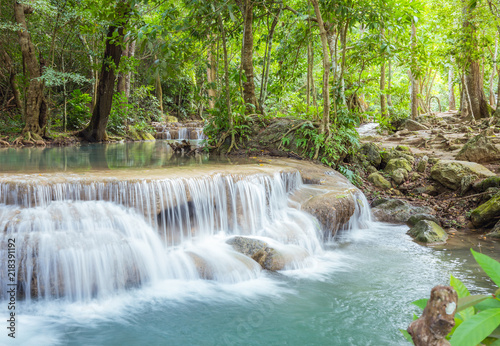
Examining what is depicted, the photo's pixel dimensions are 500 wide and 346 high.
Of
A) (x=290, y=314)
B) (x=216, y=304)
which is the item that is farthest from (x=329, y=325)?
(x=216, y=304)

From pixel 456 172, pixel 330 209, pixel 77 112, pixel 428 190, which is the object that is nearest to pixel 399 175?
pixel 428 190

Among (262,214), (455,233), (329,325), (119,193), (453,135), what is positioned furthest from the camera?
(453,135)

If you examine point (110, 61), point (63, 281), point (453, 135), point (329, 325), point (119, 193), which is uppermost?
point (110, 61)

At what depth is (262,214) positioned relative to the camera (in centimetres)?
679

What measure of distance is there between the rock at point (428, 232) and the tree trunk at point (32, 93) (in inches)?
501

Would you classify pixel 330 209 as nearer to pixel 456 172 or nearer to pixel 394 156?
pixel 456 172

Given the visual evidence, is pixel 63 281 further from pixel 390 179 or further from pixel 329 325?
pixel 390 179

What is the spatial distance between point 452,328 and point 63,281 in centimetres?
442

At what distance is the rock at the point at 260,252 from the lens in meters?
5.54

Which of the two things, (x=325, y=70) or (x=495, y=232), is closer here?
(x=495, y=232)

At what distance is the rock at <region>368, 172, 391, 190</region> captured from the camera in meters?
9.77

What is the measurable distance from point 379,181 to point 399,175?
0.57 meters

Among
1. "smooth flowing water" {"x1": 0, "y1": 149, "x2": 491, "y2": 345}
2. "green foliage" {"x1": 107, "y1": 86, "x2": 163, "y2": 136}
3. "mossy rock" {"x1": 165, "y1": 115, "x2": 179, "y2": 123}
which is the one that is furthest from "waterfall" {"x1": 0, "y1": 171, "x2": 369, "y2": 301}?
"mossy rock" {"x1": 165, "y1": 115, "x2": 179, "y2": 123}

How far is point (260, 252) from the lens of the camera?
222 inches
